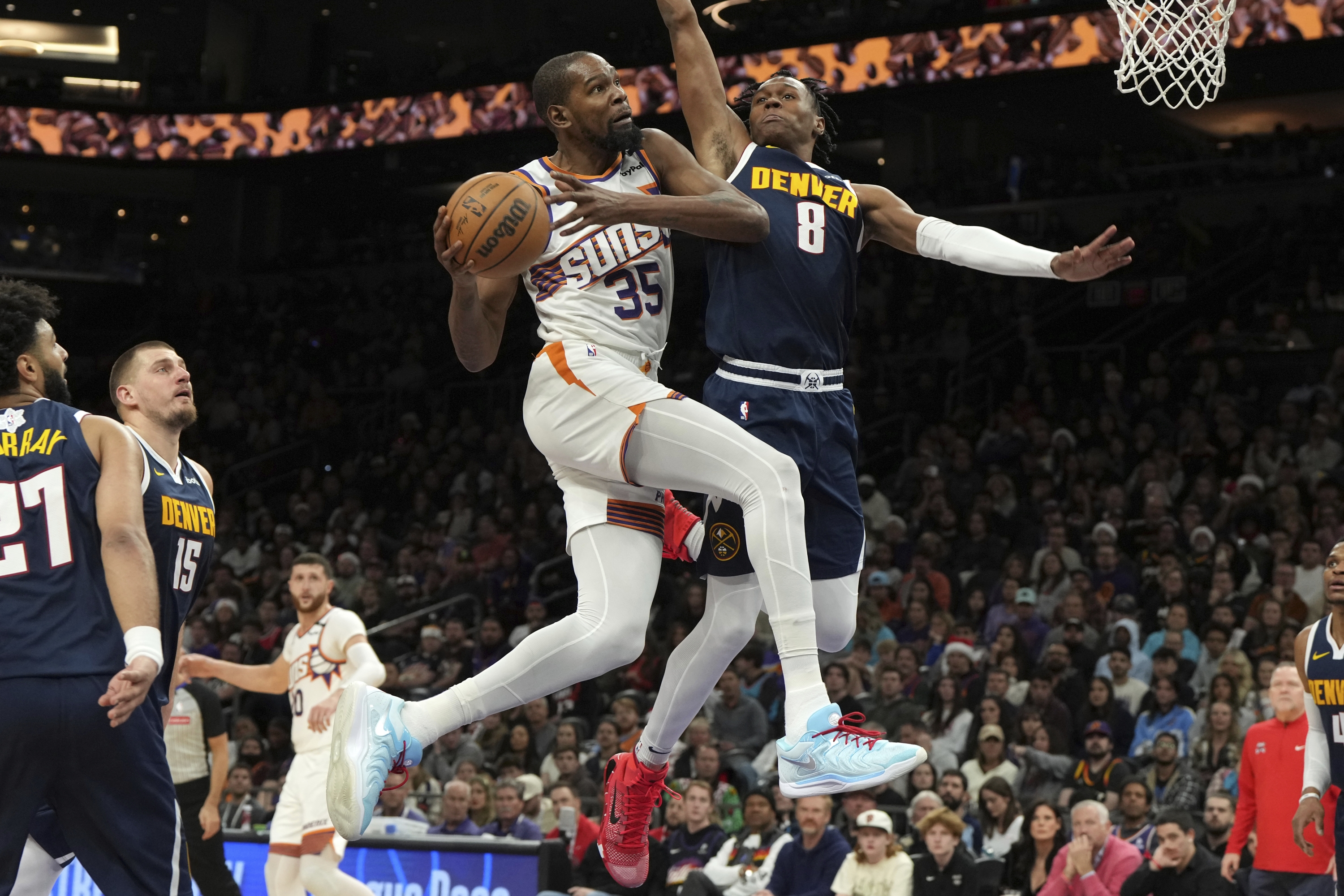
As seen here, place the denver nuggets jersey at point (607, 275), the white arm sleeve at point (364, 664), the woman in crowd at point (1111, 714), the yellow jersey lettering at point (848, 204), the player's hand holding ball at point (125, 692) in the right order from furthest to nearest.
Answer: the woman in crowd at point (1111, 714) < the white arm sleeve at point (364, 664) < the yellow jersey lettering at point (848, 204) < the denver nuggets jersey at point (607, 275) < the player's hand holding ball at point (125, 692)

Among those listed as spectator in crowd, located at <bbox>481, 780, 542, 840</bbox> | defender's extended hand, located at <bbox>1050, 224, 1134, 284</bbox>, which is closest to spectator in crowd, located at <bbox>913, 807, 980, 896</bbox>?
spectator in crowd, located at <bbox>481, 780, 542, 840</bbox>

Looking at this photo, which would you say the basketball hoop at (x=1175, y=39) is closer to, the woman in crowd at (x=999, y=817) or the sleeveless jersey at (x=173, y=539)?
the sleeveless jersey at (x=173, y=539)

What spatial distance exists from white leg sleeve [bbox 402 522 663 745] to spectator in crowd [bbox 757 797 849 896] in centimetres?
472

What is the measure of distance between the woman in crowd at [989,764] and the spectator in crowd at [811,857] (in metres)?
1.58

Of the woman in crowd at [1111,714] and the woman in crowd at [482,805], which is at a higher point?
the woman in crowd at [1111,714]

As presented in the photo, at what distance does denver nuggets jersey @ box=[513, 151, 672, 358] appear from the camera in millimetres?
5027

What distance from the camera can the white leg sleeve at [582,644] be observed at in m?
4.86

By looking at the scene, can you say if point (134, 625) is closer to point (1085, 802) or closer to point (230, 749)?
point (1085, 802)

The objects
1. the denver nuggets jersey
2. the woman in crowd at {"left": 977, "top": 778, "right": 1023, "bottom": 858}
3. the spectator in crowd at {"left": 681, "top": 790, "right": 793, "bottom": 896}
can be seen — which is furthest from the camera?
the woman in crowd at {"left": 977, "top": 778, "right": 1023, "bottom": 858}

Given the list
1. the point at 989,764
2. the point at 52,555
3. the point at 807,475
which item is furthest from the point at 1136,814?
the point at 52,555

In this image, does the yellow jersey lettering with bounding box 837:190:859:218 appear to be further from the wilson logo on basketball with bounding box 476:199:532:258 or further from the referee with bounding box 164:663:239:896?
the referee with bounding box 164:663:239:896

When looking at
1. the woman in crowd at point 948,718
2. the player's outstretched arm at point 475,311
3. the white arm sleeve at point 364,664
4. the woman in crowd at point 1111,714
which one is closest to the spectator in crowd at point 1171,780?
the woman in crowd at point 1111,714

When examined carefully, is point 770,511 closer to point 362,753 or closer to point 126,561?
point 362,753

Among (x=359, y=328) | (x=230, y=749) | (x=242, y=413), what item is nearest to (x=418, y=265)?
(x=359, y=328)
